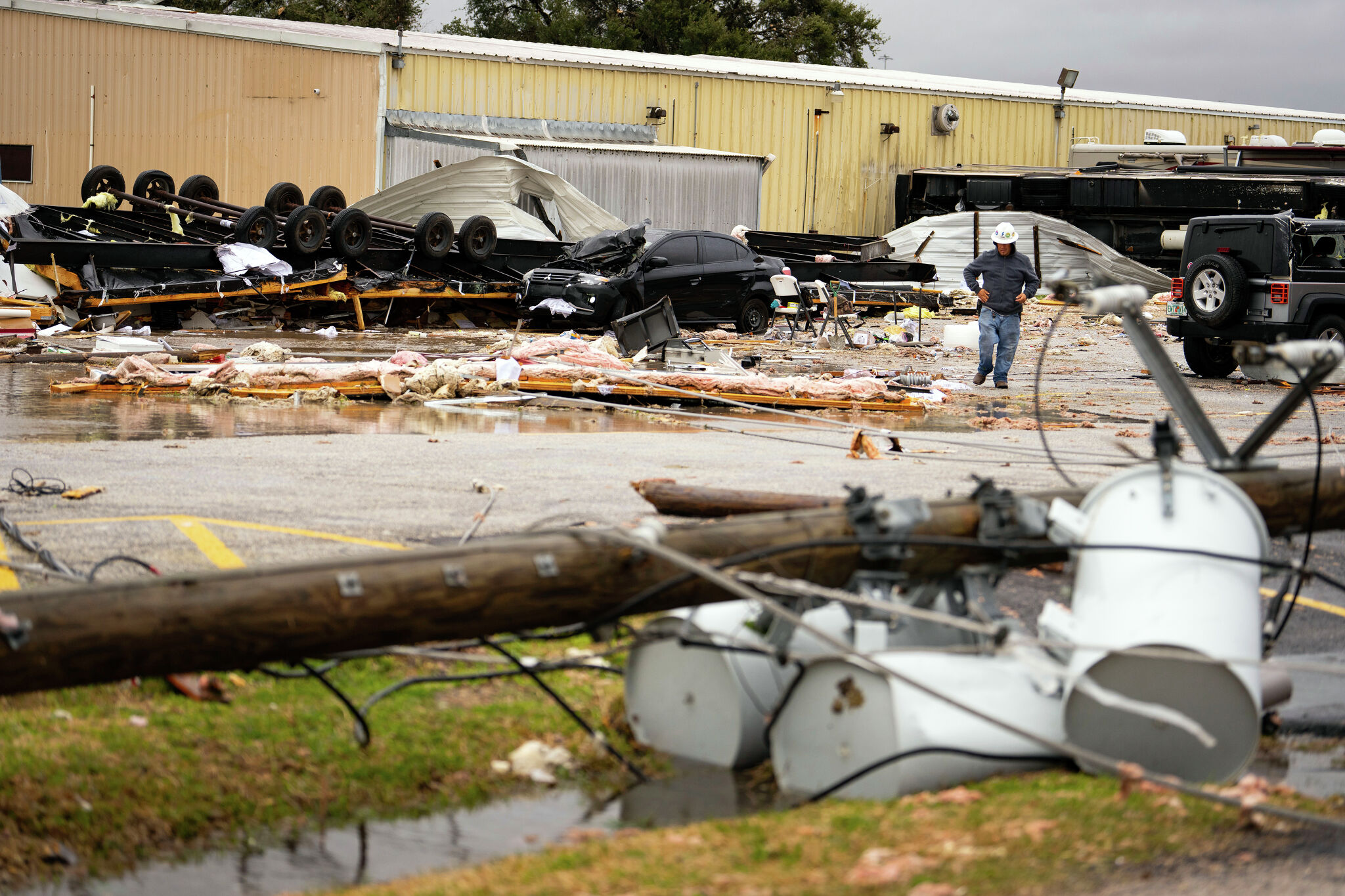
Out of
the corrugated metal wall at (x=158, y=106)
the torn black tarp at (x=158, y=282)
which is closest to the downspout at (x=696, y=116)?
the corrugated metal wall at (x=158, y=106)

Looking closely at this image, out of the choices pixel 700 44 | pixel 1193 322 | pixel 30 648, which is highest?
pixel 700 44

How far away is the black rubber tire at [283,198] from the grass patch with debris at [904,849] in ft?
69.9

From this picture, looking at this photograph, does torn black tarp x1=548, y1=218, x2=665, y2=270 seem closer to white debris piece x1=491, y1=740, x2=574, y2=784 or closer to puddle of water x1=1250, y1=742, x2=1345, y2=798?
white debris piece x1=491, y1=740, x2=574, y2=784

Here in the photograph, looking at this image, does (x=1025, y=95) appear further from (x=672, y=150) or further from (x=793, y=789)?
(x=793, y=789)

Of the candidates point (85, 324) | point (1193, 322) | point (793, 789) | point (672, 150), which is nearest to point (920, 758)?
point (793, 789)

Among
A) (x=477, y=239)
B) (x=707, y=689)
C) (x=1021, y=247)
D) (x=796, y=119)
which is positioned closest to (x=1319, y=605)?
(x=707, y=689)

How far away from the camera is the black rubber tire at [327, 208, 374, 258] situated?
71.9 feet

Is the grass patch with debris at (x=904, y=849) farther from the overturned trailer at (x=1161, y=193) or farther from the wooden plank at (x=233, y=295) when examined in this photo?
the overturned trailer at (x=1161, y=193)

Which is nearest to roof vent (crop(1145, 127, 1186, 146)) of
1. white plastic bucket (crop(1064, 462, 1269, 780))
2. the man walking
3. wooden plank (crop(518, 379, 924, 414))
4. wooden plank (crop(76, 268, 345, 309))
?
the man walking

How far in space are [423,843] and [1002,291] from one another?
12.8 m

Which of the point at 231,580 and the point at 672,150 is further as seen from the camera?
the point at 672,150

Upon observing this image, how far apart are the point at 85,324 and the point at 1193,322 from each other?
1523cm

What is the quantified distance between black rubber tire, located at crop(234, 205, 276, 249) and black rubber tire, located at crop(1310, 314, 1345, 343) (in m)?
15.0

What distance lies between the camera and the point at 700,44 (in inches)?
2219
